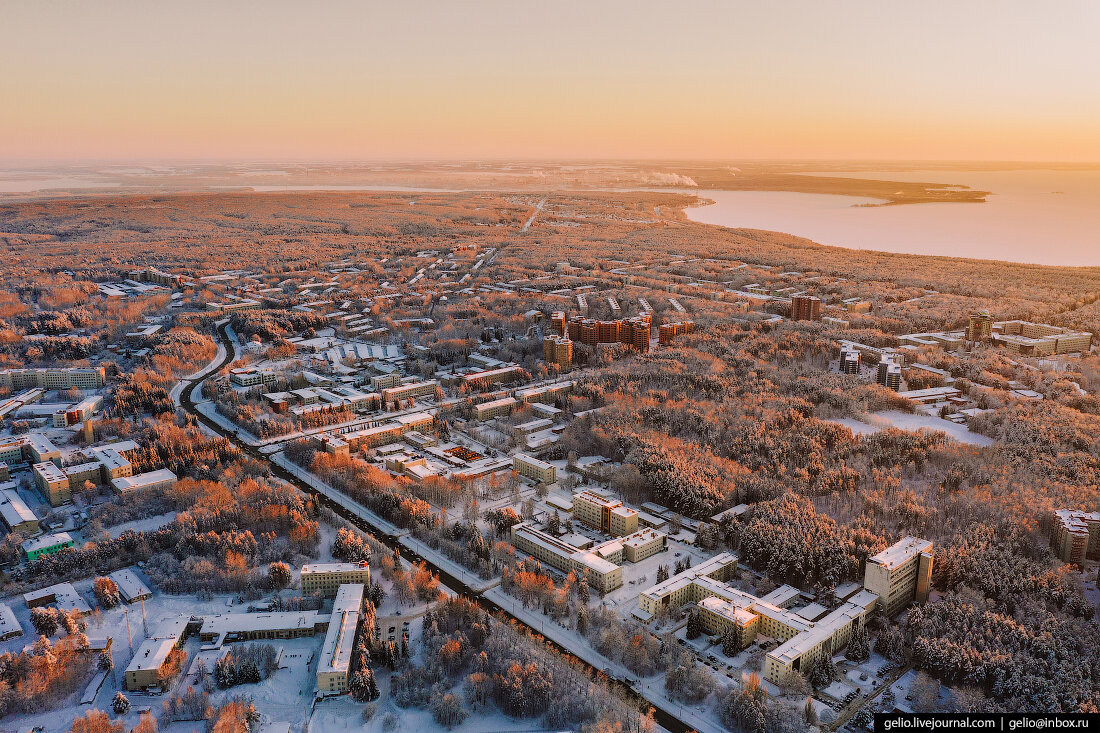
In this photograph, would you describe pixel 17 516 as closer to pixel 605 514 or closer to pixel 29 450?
pixel 29 450

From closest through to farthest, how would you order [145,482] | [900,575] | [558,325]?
[900,575] → [145,482] → [558,325]

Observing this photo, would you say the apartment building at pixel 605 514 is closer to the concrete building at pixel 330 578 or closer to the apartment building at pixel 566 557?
the apartment building at pixel 566 557

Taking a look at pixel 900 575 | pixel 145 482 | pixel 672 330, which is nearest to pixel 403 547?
pixel 145 482

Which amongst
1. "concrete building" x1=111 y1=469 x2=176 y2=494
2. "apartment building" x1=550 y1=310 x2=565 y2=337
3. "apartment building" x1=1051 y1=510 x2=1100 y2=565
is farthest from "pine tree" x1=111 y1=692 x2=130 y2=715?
"apartment building" x1=550 y1=310 x2=565 y2=337

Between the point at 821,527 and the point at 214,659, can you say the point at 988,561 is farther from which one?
Result: the point at 214,659

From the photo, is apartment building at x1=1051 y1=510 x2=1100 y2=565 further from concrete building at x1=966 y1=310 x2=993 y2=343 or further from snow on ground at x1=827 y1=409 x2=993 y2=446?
concrete building at x1=966 y1=310 x2=993 y2=343
